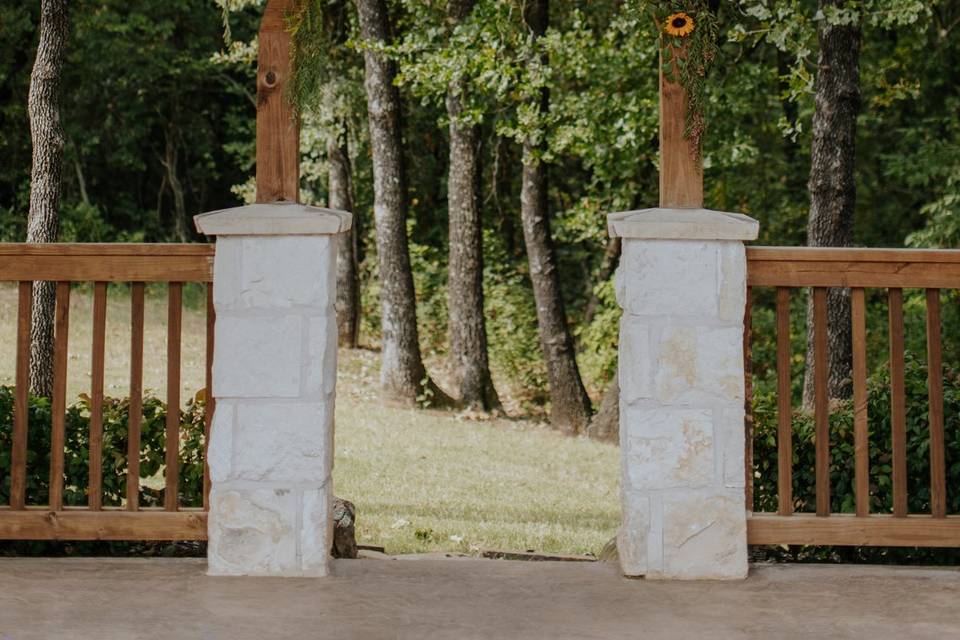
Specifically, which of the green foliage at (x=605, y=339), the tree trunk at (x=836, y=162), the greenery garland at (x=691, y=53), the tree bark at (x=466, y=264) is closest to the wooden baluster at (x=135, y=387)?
the greenery garland at (x=691, y=53)

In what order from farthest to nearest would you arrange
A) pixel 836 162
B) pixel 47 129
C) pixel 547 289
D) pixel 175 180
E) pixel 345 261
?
pixel 175 180
pixel 345 261
pixel 547 289
pixel 836 162
pixel 47 129

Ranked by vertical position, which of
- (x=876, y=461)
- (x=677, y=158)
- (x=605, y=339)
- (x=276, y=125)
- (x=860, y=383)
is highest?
(x=276, y=125)

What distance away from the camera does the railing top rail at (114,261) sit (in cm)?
430

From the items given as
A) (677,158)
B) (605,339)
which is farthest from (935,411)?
(605,339)

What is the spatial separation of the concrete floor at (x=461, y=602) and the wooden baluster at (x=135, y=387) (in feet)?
0.92

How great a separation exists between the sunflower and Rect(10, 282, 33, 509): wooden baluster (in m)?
2.51

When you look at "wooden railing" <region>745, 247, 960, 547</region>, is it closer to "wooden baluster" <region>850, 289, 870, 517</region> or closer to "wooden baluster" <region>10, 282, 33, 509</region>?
"wooden baluster" <region>850, 289, 870, 517</region>

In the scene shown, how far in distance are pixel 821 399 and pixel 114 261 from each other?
2649 mm

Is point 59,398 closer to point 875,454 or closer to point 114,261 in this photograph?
point 114,261

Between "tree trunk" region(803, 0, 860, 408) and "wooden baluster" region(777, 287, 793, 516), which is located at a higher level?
"tree trunk" region(803, 0, 860, 408)

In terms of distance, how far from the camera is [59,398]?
432cm

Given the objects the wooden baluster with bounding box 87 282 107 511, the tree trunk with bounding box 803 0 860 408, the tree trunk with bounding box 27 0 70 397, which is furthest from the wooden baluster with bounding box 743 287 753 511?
the tree trunk with bounding box 27 0 70 397

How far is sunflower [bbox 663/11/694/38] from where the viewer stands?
4.22 metres

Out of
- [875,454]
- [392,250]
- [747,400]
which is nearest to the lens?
[747,400]
